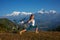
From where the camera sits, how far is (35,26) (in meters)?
18.2

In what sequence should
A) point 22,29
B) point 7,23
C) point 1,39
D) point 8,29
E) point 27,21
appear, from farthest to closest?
point 7,23 → point 8,29 → point 22,29 → point 27,21 → point 1,39

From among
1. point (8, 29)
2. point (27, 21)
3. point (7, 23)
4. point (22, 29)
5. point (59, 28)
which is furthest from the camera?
point (59, 28)

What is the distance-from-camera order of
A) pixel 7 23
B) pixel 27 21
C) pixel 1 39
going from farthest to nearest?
pixel 7 23, pixel 27 21, pixel 1 39

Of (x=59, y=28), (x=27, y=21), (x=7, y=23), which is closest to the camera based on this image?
(x=27, y=21)

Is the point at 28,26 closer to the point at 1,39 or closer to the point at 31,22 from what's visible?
the point at 31,22

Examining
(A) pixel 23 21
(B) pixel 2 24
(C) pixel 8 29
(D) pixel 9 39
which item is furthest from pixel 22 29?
(B) pixel 2 24

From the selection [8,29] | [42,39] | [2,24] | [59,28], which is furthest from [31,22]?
[59,28]

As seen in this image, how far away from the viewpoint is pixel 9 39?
1387 cm

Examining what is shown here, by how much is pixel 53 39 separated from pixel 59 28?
19.2 metres

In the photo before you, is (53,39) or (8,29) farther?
(8,29)

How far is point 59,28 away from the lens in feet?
108

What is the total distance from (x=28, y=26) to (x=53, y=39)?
4415 mm

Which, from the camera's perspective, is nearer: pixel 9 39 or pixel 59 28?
pixel 9 39

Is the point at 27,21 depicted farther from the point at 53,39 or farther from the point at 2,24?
the point at 2,24
